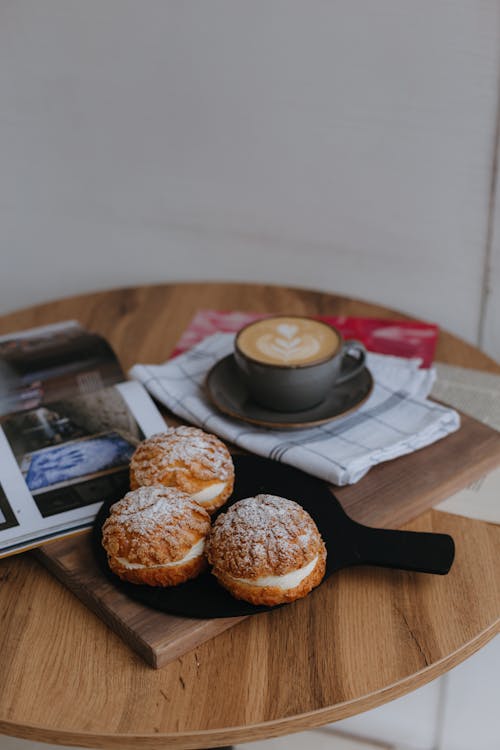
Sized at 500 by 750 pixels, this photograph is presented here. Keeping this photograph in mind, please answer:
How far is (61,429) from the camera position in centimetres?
103

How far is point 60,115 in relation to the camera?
1633 mm

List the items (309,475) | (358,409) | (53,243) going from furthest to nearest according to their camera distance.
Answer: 1. (53,243)
2. (358,409)
3. (309,475)

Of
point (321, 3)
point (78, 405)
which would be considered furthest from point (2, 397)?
point (321, 3)

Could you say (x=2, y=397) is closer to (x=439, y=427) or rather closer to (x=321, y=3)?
(x=439, y=427)

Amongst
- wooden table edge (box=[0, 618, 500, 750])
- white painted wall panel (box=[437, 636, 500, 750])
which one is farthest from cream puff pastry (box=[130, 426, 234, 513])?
white painted wall panel (box=[437, 636, 500, 750])

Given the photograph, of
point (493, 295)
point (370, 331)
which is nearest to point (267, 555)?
point (370, 331)

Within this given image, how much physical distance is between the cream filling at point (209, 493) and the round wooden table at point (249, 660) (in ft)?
0.47

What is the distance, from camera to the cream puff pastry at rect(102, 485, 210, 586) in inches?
29.4

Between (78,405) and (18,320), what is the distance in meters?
0.39

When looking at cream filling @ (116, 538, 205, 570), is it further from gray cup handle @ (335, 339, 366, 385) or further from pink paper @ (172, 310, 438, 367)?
pink paper @ (172, 310, 438, 367)

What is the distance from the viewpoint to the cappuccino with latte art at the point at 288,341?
1.02 meters

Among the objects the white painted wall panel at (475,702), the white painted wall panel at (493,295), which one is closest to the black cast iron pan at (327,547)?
the white painted wall panel at (475,702)

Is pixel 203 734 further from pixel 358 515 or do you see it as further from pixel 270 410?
pixel 270 410

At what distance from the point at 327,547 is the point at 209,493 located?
0.46 feet
